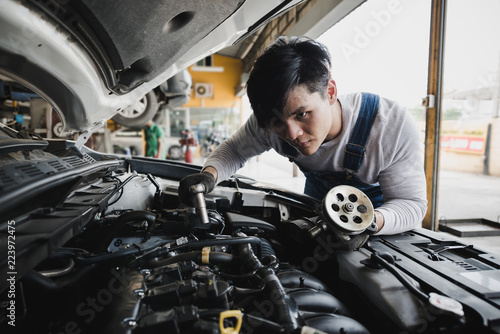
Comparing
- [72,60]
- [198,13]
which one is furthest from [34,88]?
[198,13]

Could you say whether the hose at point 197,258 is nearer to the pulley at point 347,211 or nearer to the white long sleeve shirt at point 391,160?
the pulley at point 347,211

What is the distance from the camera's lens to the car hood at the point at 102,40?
716 millimetres

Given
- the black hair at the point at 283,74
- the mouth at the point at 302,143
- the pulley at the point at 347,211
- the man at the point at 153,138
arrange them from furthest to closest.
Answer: the man at the point at 153,138 < the mouth at the point at 302,143 < the black hair at the point at 283,74 < the pulley at the point at 347,211

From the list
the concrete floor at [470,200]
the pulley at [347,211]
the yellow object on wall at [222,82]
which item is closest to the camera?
the pulley at [347,211]

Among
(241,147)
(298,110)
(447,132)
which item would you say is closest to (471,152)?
(447,132)

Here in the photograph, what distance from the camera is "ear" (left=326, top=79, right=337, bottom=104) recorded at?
112 cm

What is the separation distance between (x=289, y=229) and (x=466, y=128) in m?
6.63

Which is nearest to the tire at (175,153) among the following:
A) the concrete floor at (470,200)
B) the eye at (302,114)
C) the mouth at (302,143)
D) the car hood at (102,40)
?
the concrete floor at (470,200)

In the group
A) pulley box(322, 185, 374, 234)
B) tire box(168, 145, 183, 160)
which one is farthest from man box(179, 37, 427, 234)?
tire box(168, 145, 183, 160)

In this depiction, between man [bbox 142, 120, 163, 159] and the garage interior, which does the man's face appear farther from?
man [bbox 142, 120, 163, 159]

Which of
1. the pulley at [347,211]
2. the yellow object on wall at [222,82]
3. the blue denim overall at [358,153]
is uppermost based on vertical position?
the yellow object on wall at [222,82]

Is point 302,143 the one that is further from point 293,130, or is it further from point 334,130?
point 334,130

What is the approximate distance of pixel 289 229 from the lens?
3.64ft

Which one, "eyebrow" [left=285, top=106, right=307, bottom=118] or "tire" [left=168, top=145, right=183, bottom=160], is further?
"tire" [left=168, top=145, right=183, bottom=160]
